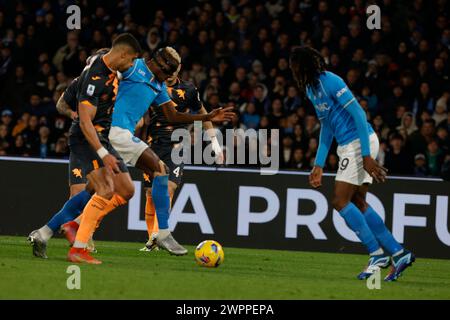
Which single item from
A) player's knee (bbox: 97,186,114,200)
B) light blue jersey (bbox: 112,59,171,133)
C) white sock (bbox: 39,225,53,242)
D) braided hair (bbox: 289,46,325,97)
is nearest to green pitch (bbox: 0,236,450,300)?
white sock (bbox: 39,225,53,242)

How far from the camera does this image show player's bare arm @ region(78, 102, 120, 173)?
28.5ft

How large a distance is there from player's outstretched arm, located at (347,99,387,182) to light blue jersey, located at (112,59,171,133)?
223 cm

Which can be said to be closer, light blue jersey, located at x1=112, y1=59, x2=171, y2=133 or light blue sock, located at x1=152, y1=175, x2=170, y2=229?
light blue jersey, located at x1=112, y1=59, x2=171, y2=133

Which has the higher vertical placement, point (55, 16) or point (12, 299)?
point (55, 16)

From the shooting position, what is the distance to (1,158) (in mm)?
13883

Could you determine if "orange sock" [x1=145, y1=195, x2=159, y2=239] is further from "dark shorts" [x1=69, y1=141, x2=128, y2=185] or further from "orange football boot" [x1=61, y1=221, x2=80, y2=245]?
"orange football boot" [x1=61, y1=221, x2=80, y2=245]

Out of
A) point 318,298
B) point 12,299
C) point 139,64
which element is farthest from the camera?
point 139,64

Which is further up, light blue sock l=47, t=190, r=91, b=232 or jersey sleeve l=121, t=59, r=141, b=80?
jersey sleeve l=121, t=59, r=141, b=80

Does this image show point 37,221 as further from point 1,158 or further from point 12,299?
point 12,299

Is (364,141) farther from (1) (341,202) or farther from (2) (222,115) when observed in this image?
(2) (222,115)

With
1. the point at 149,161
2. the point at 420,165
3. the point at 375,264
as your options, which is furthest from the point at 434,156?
the point at 149,161

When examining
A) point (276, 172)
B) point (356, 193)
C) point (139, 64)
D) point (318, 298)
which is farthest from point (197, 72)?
point (318, 298)

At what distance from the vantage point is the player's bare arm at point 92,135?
8695mm

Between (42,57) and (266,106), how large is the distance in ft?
15.2
